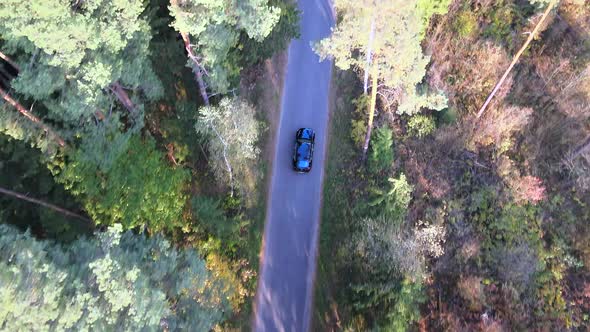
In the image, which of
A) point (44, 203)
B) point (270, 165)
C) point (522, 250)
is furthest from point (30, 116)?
point (522, 250)

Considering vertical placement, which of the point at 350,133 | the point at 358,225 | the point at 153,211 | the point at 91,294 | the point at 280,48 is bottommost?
the point at 91,294

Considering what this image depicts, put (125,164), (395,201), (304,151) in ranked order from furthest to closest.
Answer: (304,151) → (395,201) → (125,164)

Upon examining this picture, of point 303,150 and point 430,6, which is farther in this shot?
point 303,150

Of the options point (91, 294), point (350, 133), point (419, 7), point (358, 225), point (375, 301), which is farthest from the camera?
point (350, 133)

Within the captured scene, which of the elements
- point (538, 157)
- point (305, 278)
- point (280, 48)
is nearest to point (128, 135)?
point (280, 48)

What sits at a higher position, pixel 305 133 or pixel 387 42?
pixel 387 42

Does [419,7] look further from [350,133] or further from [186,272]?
[186,272]

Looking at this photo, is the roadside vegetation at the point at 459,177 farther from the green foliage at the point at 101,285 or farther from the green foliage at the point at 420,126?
the green foliage at the point at 101,285

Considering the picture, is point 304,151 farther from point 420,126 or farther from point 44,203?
point 44,203
